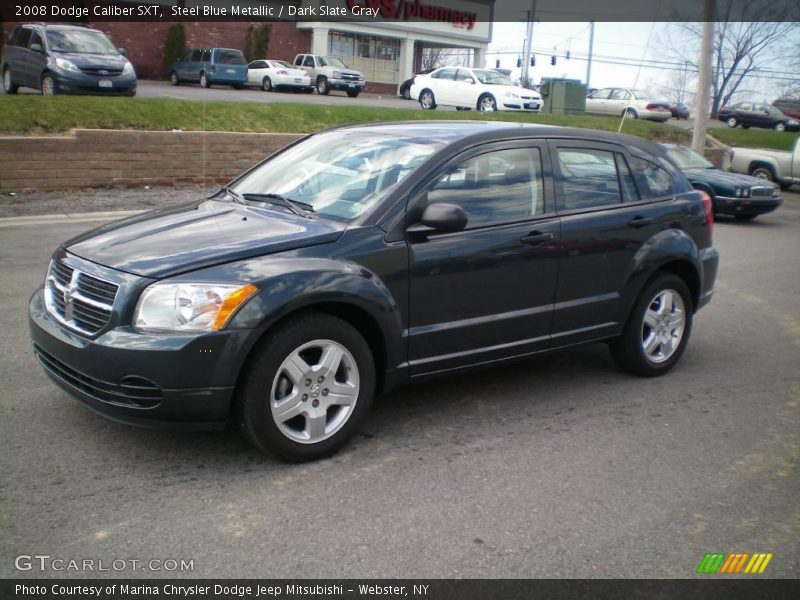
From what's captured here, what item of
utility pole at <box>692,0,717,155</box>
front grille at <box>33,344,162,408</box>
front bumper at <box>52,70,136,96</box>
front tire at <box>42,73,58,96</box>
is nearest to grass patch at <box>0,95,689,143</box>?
front bumper at <box>52,70,136,96</box>

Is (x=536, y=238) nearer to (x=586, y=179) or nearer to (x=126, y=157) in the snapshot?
(x=586, y=179)

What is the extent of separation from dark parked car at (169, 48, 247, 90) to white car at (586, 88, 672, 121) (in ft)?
54.0

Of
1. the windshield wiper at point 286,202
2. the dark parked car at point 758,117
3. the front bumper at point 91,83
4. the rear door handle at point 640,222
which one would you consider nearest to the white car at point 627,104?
the dark parked car at point 758,117

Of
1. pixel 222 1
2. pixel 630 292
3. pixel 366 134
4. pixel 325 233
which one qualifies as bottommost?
pixel 630 292

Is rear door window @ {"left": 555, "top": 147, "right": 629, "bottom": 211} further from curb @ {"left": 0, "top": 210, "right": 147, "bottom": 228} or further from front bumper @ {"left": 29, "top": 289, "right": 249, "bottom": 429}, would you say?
curb @ {"left": 0, "top": 210, "right": 147, "bottom": 228}

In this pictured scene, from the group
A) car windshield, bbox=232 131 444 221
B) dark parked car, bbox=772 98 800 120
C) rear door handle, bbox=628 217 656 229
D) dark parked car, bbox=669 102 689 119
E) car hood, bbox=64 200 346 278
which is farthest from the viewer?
dark parked car, bbox=669 102 689 119

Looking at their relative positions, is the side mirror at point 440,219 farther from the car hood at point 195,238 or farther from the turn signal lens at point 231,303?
the turn signal lens at point 231,303

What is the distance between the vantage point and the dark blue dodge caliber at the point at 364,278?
13.0 ft

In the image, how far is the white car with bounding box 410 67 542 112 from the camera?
28.2m

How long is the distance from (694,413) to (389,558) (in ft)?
9.02

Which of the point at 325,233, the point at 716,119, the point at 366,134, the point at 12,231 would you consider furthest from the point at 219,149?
the point at 716,119

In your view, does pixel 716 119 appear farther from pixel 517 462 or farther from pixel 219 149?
pixel 517 462

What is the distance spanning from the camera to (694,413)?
5352 mm

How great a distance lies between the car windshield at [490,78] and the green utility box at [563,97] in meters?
4.17
